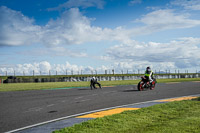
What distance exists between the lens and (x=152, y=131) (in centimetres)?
456

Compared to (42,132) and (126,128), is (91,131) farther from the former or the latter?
(42,132)

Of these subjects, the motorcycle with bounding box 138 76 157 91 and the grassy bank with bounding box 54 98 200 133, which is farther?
the motorcycle with bounding box 138 76 157 91

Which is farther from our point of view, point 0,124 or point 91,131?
point 0,124

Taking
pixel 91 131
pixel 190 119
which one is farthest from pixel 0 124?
pixel 190 119

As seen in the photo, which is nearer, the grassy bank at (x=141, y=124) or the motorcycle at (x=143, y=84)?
the grassy bank at (x=141, y=124)

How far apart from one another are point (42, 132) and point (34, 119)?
173cm

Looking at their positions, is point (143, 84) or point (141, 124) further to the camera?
point (143, 84)

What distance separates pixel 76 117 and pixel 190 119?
323 centimetres

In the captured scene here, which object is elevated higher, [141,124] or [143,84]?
[143,84]

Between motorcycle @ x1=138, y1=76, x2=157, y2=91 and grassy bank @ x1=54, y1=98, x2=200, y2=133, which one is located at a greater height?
motorcycle @ x1=138, y1=76, x2=157, y2=91

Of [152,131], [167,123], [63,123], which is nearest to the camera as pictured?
[152,131]

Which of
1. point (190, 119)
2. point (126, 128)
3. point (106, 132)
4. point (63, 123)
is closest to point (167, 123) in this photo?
point (190, 119)

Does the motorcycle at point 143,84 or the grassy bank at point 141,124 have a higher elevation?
the motorcycle at point 143,84

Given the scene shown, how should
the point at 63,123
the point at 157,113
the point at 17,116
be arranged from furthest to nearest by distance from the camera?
the point at 17,116, the point at 157,113, the point at 63,123
